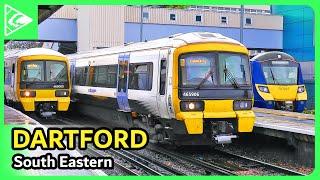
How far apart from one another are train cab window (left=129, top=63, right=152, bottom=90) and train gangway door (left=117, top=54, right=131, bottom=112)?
28cm

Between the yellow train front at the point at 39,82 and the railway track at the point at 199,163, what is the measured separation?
193 inches

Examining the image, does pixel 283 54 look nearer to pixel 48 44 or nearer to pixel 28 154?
pixel 48 44

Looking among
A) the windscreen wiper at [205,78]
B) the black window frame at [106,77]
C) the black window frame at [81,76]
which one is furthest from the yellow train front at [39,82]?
the windscreen wiper at [205,78]

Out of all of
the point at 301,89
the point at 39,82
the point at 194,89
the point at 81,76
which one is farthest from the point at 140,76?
the point at 301,89

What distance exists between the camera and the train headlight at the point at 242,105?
35.4 ft

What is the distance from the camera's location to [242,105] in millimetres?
10891

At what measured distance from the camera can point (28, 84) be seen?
15.5m

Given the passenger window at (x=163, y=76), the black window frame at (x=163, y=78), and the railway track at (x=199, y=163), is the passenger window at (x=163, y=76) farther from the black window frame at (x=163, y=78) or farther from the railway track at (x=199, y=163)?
the railway track at (x=199, y=163)

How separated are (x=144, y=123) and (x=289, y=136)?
3134 mm

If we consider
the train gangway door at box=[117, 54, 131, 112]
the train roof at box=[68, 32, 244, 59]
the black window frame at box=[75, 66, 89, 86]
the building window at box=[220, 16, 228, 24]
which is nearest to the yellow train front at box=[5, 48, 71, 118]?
the black window frame at box=[75, 66, 89, 86]

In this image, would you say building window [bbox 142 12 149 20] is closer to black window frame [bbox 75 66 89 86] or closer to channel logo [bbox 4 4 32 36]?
black window frame [bbox 75 66 89 86]

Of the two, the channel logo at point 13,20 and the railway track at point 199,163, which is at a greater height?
the channel logo at point 13,20

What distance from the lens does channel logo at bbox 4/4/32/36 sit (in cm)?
805
